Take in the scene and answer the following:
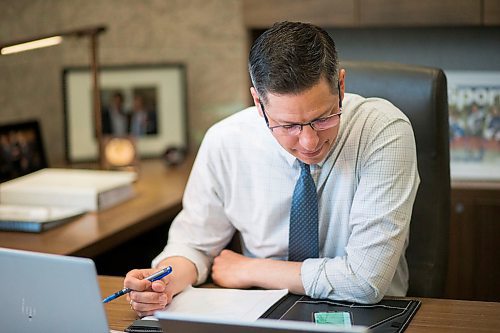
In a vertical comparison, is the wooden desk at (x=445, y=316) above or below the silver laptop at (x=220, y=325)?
below

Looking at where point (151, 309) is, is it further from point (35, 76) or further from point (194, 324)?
point (35, 76)

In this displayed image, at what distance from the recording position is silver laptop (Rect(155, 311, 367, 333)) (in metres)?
1.35

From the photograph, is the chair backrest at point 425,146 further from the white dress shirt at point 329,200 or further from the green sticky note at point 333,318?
the green sticky note at point 333,318

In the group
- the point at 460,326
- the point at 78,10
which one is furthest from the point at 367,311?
the point at 78,10

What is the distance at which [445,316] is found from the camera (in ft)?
5.91

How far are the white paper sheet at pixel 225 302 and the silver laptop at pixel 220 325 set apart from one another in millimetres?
381

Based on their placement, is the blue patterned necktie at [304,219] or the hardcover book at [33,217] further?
the hardcover book at [33,217]

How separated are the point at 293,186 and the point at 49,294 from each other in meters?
0.70

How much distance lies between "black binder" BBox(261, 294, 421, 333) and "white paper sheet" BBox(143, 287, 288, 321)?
25 millimetres

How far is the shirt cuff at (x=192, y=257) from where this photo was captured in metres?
2.10

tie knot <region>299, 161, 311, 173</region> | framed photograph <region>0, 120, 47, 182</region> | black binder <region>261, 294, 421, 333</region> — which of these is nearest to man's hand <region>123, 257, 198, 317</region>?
black binder <region>261, 294, 421, 333</region>

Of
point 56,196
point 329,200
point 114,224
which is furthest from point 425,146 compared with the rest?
point 56,196

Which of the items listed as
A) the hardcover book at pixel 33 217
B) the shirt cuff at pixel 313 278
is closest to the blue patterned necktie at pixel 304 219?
the shirt cuff at pixel 313 278

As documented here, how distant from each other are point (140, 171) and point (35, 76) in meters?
0.63
